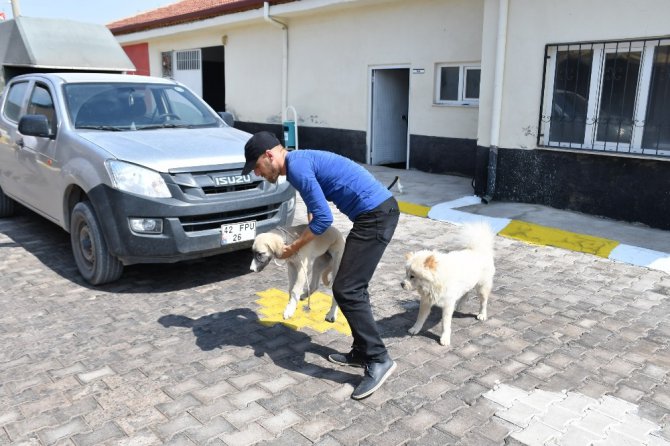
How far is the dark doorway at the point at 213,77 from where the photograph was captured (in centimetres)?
1733

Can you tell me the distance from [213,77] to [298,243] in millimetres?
15362

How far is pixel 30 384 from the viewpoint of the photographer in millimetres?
3484

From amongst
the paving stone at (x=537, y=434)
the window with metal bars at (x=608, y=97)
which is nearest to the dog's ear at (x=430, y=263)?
the paving stone at (x=537, y=434)

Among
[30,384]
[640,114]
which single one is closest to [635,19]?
[640,114]

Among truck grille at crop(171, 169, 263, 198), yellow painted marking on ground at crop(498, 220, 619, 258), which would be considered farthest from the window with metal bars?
truck grille at crop(171, 169, 263, 198)

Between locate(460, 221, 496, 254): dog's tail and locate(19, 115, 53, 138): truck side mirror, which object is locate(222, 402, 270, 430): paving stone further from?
locate(19, 115, 53, 138): truck side mirror

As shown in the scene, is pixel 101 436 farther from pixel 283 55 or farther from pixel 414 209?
pixel 283 55

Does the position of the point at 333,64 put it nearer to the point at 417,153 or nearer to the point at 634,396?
the point at 417,153

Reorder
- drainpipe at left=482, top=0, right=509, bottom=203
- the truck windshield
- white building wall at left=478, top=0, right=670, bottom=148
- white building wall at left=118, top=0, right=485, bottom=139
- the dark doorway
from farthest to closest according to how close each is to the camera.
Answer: the dark doorway, white building wall at left=118, top=0, right=485, bottom=139, drainpipe at left=482, top=0, right=509, bottom=203, white building wall at left=478, top=0, right=670, bottom=148, the truck windshield

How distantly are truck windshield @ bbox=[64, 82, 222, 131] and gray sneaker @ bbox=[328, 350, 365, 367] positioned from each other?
3.38 metres

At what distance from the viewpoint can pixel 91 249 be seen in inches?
204

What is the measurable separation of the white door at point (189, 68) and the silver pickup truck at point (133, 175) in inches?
447

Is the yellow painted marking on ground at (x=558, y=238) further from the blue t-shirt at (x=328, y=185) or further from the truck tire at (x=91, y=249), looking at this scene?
the truck tire at (x=91, y=249)

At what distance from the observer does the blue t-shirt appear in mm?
3205
